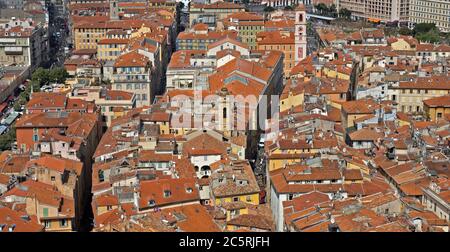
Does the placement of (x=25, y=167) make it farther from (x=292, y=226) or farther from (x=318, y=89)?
(x=318, y=89)

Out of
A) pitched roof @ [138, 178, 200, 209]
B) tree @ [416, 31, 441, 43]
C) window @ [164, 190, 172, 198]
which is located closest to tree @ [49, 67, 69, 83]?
pitched roof @ [138, 178, 200, 209]

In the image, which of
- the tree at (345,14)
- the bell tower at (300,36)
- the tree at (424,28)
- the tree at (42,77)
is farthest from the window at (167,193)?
the tree at (345,14)

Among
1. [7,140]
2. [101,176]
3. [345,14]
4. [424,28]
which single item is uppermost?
[345,14]

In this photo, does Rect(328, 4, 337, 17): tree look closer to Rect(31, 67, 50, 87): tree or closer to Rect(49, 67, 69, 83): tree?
Rect(49, 67, 69, 83): tree

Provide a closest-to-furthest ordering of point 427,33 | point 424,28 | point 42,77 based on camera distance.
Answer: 1. point 42,77
2. point 427,33
3. point 424,28

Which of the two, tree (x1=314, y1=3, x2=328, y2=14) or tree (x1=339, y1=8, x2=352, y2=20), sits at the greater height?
Result: tree (x1=314, y1=3, x2=328, y2=14)

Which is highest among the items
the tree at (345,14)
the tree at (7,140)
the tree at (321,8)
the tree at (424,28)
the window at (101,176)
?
the tree at (321,8)

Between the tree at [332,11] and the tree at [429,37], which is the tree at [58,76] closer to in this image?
the tree at [429,37]

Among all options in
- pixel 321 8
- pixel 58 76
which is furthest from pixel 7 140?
pixel 321 8

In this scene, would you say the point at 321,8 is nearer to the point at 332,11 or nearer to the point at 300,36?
the point at 332,11
